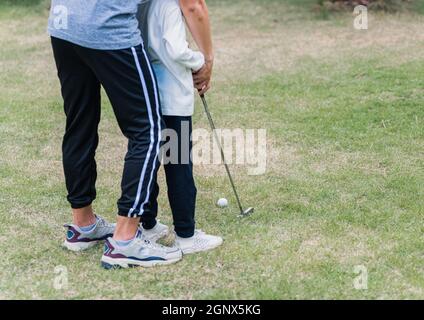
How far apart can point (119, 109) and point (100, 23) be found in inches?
15.5

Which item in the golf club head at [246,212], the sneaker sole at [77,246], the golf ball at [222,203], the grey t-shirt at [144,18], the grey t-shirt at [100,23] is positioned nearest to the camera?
the grey t-shirt at [100,23]

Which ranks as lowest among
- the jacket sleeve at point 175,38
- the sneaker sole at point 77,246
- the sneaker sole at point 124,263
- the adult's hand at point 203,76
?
the sneaker sole at point 77,246

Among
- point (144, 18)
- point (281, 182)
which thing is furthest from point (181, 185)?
point (281, 182)

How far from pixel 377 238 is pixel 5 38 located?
24.0 feet

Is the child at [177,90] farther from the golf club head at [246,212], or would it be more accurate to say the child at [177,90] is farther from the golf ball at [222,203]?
the golf ball at [222,203]

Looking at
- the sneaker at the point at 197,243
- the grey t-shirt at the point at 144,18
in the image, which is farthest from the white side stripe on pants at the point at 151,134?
the sneaker at the point at 197,243

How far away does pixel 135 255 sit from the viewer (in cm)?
353

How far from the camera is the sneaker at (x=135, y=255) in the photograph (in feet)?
11.5

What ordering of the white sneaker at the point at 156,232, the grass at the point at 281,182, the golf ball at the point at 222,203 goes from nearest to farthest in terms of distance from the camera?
the grass at the point at 281,182
the white sneaker at the point at 156,232
the golf ball at the point at 222,203

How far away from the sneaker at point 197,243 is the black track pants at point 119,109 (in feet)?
1.22

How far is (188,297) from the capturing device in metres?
3.27
